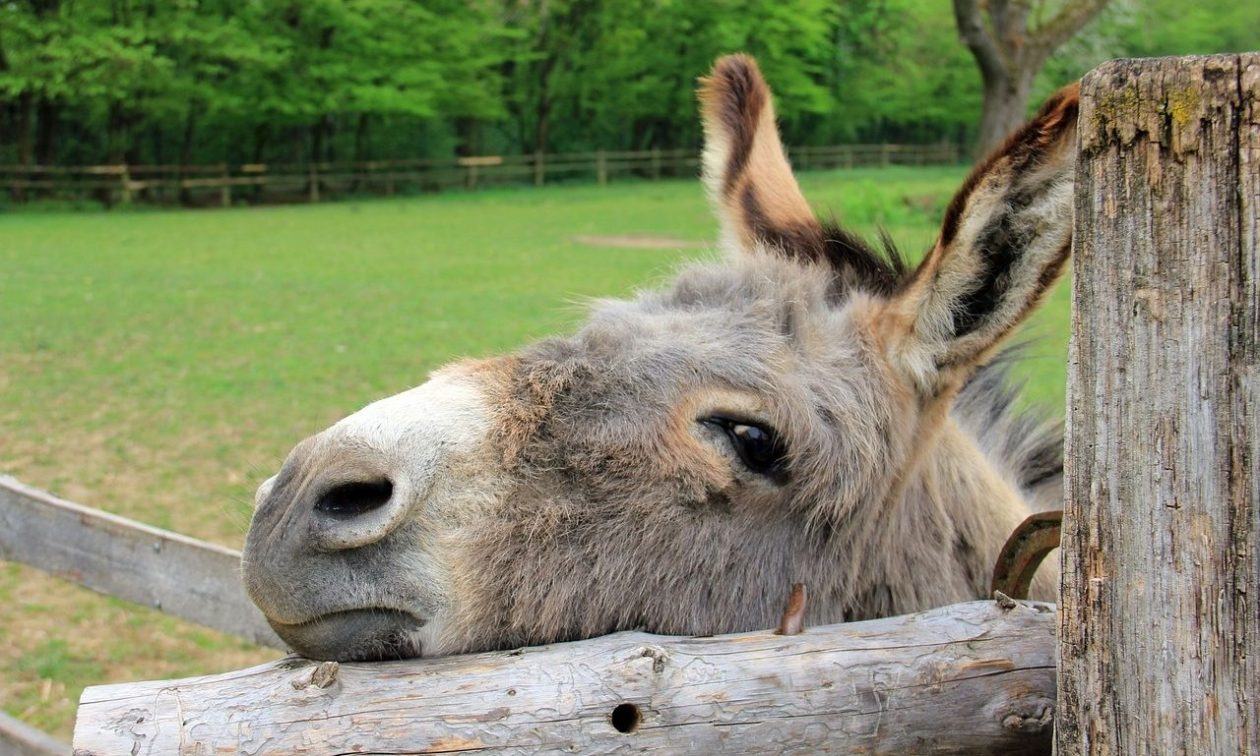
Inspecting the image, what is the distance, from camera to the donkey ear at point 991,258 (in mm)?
2244

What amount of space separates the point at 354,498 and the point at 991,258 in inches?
59.5

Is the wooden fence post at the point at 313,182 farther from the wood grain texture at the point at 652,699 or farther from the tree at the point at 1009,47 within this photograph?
the wood grain texture at the point at 652,699

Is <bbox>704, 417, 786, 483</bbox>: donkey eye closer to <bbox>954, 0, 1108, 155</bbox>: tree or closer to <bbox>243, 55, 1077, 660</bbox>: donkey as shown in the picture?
<bbox>243, 55, 1077, 660</bbox>: donkey

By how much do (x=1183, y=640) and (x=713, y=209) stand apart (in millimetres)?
2395

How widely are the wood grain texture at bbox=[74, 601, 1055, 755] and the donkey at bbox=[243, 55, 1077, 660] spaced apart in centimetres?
22

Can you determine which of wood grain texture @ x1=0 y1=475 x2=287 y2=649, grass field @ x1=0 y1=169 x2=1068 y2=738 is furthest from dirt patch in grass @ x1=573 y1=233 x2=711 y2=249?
wood grain texture @ x1=0 y1=475 x2=287 y2=649

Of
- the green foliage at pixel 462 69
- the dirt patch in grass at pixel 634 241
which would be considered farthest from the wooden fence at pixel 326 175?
the dirt patch in grass at pixel 634 241

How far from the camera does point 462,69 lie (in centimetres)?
4434

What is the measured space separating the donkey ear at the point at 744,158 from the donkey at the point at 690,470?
539 millimetres

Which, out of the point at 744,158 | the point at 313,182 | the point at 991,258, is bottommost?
the point at 991,258

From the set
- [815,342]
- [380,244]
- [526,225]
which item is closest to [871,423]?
[815,342]

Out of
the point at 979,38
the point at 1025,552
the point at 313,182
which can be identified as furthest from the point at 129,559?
the point at 313,182

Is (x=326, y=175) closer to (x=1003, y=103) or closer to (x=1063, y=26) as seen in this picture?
(x=1003, y=103)

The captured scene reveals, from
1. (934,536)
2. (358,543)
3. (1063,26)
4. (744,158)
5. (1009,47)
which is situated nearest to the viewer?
(358,543)
